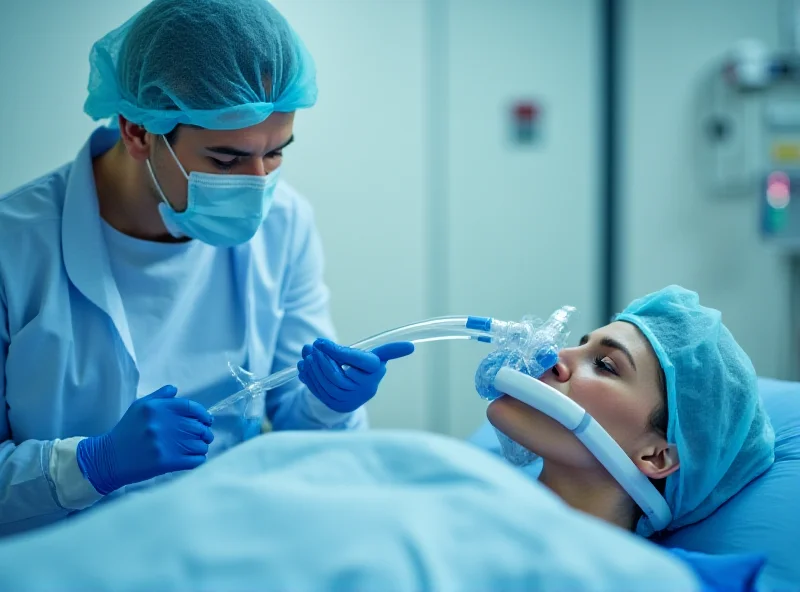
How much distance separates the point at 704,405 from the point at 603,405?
6.8 inches

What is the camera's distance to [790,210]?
3.59 m

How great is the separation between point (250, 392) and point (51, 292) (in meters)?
0.42

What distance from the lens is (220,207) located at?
150 cm

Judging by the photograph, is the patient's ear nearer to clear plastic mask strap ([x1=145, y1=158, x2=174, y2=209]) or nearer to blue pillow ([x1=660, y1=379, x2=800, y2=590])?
blue pillow ([x1=660, y1=379, x2=800, y2=590])

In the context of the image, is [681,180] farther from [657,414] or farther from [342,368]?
[342,368]

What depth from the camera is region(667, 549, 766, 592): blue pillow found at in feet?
3.85

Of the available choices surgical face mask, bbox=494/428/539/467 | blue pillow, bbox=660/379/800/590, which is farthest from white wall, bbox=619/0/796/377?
surgical face mask, bbox=494/428/539/467

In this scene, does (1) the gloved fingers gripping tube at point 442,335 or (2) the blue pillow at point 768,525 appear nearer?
(2) the blue pillow at point 768,525

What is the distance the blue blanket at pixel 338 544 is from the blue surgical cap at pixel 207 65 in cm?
72

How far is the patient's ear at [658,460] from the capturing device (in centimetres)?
139

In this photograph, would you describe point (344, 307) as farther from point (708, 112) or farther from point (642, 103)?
point (708, 112)

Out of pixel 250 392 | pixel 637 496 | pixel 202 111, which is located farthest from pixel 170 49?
pixel 637 496

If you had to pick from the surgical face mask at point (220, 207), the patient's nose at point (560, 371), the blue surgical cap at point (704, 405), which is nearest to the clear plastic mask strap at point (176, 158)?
the surgical face mask at point (220, 207)

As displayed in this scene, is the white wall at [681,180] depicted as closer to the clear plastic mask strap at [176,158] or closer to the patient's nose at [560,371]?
the patient's nose at [560,371]
